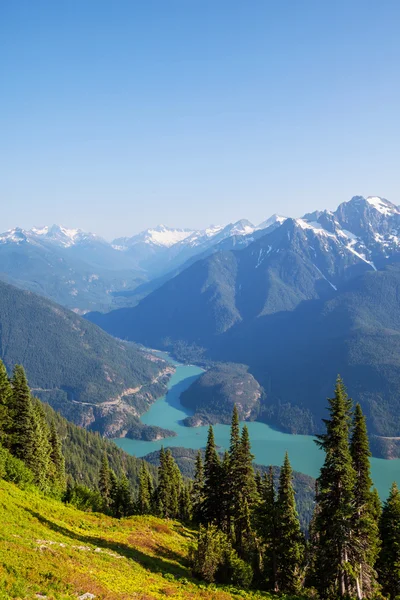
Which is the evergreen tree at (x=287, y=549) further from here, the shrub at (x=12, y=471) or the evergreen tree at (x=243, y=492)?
the shrub at (x=12, y=471)

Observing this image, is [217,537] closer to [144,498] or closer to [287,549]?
[287,549]

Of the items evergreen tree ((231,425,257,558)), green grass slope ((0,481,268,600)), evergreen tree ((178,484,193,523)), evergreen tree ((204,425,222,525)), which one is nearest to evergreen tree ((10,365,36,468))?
green grass slope ((0,481,268,600))

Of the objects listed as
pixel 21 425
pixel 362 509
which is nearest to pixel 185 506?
pixel 21 425

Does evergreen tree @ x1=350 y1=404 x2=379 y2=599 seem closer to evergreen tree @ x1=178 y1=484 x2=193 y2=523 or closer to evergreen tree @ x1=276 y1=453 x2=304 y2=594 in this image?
evergreen tree @ x1=276 y1=453 x2=304 y2=594

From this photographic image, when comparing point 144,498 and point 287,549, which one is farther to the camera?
point 144,498

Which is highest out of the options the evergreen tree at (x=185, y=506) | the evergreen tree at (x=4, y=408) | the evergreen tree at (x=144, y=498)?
the evergreen tree at (x=4, y=408)

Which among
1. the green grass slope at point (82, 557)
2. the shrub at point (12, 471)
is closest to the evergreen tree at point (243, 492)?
the green grass slope at point (82, 557)
